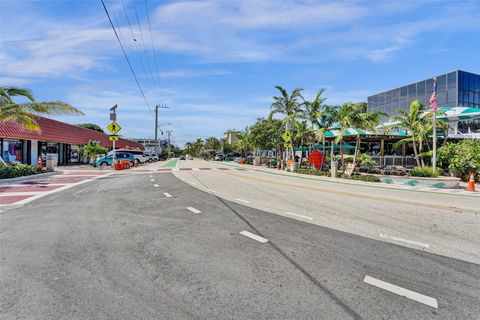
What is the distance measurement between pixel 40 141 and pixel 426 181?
34135 mm

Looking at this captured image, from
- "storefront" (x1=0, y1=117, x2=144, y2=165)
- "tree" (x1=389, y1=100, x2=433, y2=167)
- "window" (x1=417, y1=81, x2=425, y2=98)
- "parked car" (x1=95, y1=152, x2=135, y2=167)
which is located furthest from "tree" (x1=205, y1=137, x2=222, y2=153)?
"tree" (x1=389, y1=100, x2=433, y2=167)

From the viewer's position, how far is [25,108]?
17719mm

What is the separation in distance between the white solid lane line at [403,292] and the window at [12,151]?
95.9ft

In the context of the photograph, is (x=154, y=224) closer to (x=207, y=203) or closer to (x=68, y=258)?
(x=68, y=258)

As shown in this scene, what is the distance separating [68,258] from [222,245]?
8.12 feet

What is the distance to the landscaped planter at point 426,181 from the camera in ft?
54.3

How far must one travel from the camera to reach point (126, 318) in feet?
10.0

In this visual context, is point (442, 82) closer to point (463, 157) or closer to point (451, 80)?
point (451, 80)

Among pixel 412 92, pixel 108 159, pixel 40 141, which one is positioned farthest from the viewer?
pixel 412 92

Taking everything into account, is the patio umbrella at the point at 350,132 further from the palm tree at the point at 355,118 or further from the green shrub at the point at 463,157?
the green shrub at the point at 463,157

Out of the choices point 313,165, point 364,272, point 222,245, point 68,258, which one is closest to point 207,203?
point 222,245

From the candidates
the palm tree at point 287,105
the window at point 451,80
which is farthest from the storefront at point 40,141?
the window at point 451,80

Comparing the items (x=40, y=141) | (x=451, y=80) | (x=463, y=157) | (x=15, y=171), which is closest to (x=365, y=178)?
(x=463, y=157)

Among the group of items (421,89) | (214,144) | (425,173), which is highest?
(421,89)
